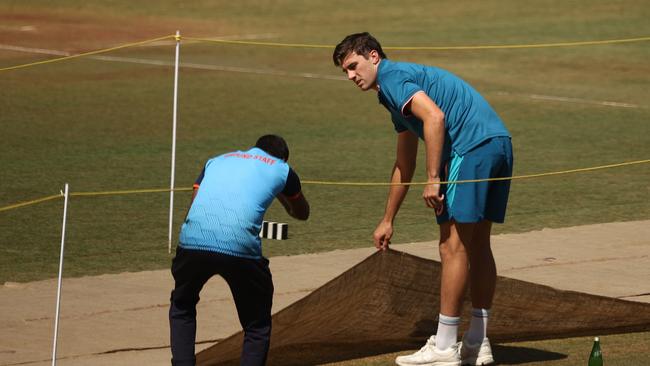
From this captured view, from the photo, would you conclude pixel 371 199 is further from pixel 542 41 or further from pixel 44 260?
pixel 542 41

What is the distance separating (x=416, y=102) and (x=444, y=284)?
3.27 ft

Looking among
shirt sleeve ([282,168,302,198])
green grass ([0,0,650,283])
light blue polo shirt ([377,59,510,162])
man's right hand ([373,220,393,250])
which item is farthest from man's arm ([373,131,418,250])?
green grass ([0,0,650,283])

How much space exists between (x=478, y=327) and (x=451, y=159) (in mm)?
927

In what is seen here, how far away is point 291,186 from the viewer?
7344mm

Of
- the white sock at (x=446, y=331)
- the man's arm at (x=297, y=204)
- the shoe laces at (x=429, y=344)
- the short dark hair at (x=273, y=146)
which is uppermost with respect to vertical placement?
the short dark hair at (x=273, y=146)

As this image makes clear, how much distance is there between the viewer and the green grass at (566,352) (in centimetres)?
798

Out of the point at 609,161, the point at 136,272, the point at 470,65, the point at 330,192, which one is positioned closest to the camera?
the point at 136,272

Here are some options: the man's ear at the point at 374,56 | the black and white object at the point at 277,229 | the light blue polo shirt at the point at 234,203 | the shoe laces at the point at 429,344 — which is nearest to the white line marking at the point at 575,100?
the black and white object at the point at 277,229

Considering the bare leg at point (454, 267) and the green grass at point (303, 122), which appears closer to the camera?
the bare leg at point (454, 267)

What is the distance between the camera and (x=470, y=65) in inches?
961

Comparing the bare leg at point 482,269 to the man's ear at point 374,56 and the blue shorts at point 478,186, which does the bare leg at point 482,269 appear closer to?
the blue shorts at point 478,186

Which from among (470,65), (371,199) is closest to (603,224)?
(371,199)

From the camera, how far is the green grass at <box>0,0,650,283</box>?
40.2ft

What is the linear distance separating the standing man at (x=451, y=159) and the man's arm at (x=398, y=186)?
0.08m
